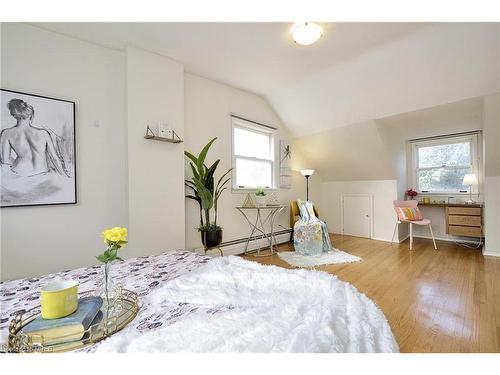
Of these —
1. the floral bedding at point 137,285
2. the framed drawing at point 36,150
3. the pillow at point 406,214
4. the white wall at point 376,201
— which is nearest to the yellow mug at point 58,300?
the floral bedding at point 137,285

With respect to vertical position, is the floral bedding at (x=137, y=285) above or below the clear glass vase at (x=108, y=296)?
below

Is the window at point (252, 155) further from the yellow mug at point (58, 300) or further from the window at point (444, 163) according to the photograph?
the window at point (444, 163)

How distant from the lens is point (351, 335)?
30.9 inches

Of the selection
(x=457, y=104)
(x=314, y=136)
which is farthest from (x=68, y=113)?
(x=457, y=104)

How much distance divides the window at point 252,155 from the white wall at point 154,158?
1016 millimetres

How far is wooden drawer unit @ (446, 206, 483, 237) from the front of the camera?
11.5ft

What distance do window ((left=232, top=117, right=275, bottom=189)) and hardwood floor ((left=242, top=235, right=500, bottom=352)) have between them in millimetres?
1233

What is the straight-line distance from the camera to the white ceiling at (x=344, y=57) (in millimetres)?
2154

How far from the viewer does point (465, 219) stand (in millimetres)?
3619
